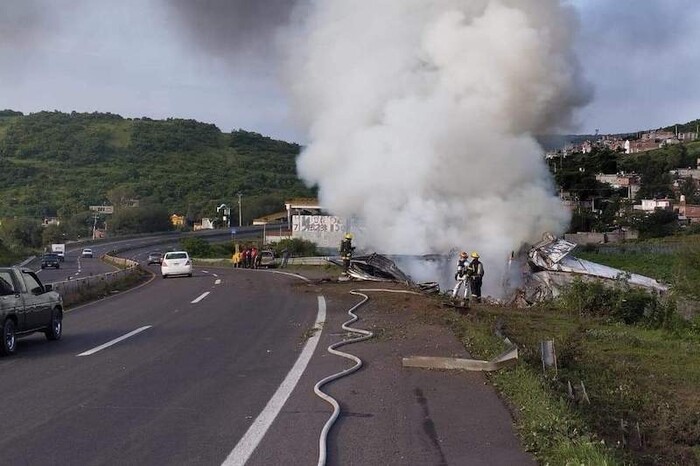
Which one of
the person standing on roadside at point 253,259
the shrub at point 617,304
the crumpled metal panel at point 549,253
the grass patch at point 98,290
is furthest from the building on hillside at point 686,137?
the shrub at point 617,304

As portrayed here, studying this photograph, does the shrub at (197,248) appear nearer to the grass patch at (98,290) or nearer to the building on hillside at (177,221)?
the grass patch at (98,290)

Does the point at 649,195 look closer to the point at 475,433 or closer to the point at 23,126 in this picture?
the point at 475,433

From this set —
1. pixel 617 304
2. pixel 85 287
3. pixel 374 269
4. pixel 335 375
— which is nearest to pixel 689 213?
pixel 374 269

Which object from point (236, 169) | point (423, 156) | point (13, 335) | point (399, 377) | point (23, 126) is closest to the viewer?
point (399, 377)

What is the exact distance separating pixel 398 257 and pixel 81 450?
25233mm

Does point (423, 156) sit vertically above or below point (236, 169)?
below

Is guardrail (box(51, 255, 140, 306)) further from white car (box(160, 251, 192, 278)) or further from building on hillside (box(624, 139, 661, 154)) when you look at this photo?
building on hillside (box(624, 139, 661, 154))

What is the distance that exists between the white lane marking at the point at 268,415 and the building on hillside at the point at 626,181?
89428mm

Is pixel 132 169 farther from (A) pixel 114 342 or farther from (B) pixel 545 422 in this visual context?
(B) pixel 545 422

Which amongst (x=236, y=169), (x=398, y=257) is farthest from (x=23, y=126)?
(x=398, y=257)

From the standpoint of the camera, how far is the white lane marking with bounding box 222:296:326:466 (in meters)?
6.99

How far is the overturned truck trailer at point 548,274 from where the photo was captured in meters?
26.9

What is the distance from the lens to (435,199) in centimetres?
3197

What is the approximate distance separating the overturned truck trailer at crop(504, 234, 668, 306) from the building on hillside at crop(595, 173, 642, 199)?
231 feet
